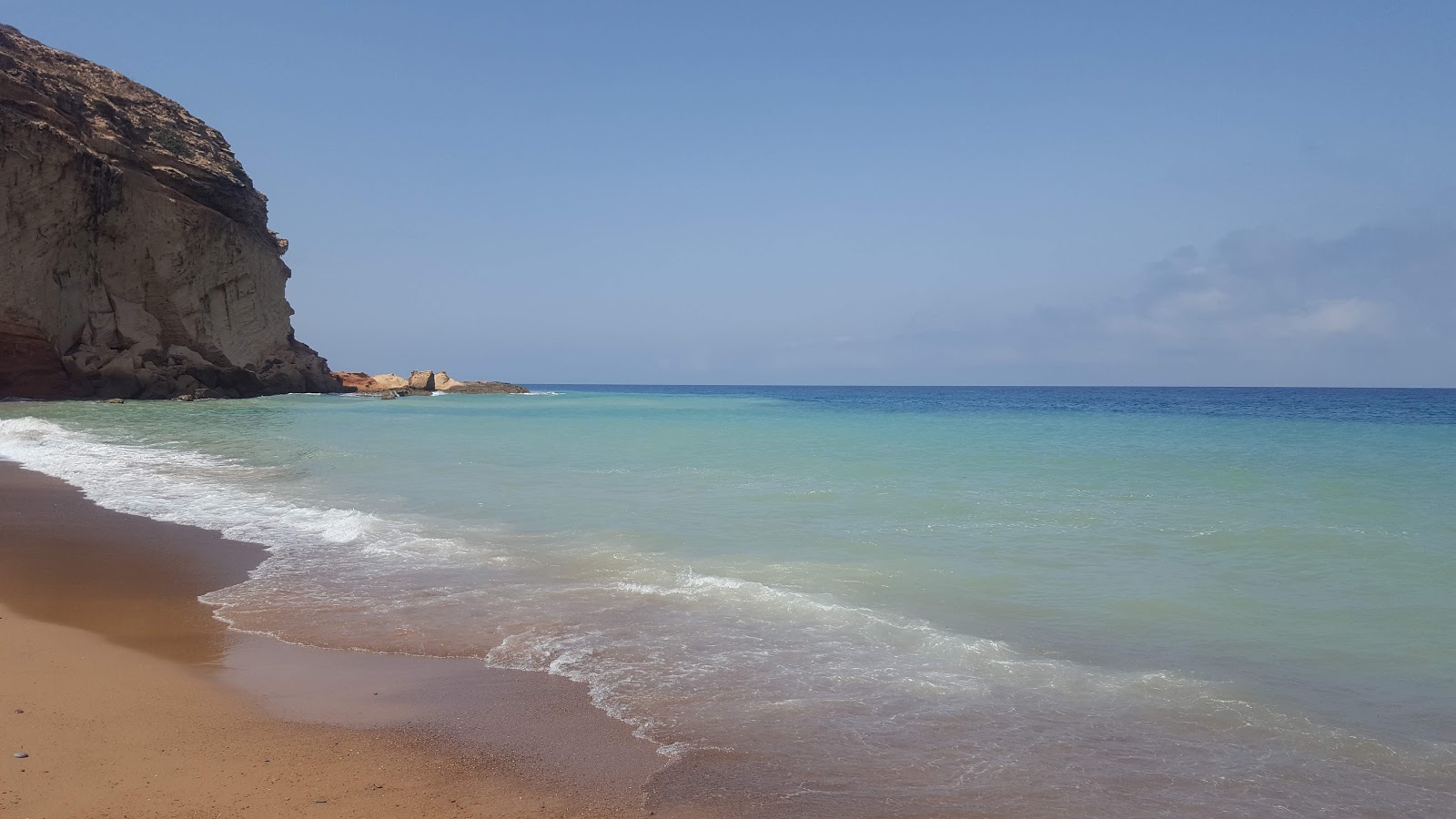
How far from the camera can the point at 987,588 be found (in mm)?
6344

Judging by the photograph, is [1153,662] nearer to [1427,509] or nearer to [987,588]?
[987,588]

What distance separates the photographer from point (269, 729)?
3.60 meters

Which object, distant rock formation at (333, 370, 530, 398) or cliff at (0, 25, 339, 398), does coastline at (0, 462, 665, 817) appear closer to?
cliff at (0, 25, 339, 398)

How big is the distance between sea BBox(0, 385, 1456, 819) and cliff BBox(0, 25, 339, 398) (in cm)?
2453

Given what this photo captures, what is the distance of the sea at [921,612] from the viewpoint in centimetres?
342

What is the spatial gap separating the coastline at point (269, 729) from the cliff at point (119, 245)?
3524 centimetres

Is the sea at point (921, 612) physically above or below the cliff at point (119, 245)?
below

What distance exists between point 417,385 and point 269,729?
65.0 metres

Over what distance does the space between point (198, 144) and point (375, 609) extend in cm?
4439

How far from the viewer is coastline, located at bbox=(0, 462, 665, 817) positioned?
118 inches

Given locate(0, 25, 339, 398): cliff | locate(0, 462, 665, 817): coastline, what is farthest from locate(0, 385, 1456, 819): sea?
locate(0, 25, 339, 398): cliff

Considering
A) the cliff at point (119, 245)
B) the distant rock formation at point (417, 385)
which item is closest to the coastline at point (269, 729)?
the cliff at point (119, 245)

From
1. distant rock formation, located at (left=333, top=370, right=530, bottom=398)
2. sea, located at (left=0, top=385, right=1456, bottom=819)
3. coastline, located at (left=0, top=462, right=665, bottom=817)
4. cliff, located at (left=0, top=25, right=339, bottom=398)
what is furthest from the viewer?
distant rock formation, located at (left=333, top=370, right=530, bottom=398)

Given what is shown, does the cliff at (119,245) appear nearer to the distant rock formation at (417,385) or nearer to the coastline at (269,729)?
the distant rock formation at (417,385)
